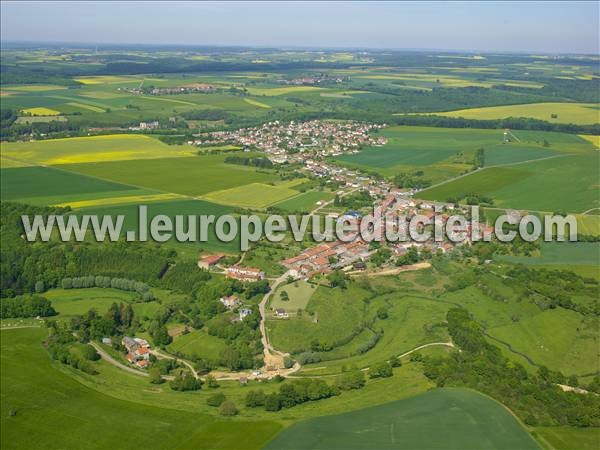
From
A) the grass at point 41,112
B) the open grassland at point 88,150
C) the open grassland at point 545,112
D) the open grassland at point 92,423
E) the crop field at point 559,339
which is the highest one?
the open grassland at point 545,112

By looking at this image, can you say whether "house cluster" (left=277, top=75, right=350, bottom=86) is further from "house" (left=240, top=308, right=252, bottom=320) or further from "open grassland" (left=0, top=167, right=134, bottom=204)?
"house" (left=240, top=308, right=252, bottom=320)

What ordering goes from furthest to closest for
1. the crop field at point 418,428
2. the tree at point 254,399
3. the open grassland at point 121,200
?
the open grassland at point 121,200 < the tree at point 254,399 < the crop field at point 418,428

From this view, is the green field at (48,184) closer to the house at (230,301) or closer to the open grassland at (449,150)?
the house at (230,301)

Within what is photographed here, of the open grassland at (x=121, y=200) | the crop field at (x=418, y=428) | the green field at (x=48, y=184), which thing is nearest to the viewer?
the crop field at (x=418, y=428)

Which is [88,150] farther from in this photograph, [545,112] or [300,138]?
[545,112]

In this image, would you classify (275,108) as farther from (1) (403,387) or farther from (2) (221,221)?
(1) (403,387)

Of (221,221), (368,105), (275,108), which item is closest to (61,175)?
(221,221)

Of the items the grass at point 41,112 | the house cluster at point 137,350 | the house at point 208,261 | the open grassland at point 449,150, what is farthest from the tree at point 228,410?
the grass at point 41,112
